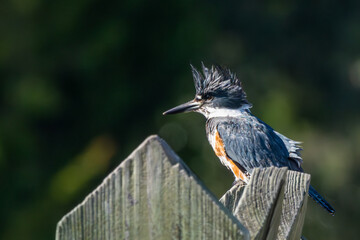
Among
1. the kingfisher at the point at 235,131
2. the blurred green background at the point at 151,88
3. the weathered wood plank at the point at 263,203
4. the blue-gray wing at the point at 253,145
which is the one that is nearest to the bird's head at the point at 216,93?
the kingfisher at the point at 235,131

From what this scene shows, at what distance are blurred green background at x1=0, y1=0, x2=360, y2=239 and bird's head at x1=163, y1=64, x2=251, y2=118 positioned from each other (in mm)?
2071

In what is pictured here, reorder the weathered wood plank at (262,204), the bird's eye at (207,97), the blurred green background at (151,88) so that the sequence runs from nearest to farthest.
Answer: the weathered wood plank at (262,204), the bird's eye at (207,97), the blurred green background at (151,88)

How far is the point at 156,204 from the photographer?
111 centimetres

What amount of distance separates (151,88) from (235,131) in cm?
286

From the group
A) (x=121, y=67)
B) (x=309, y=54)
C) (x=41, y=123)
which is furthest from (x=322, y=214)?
(x=41, y=123)

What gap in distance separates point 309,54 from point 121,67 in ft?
6.86

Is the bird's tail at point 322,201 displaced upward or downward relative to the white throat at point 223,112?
downward

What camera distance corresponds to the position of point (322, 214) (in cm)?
639

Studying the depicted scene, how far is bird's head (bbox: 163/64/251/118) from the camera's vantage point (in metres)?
4.06

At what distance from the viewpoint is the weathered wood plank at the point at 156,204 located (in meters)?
1.10

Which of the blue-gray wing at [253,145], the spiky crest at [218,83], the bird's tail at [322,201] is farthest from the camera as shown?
the spiky crest at [218,83]

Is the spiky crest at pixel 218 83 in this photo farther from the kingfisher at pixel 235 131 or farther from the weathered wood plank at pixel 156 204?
the weathered wood plank at pixel 156 204

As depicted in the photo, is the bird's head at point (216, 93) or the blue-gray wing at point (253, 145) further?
the bird's head at point (216, 93)

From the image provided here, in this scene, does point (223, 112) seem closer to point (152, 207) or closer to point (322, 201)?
point (322, 201)
